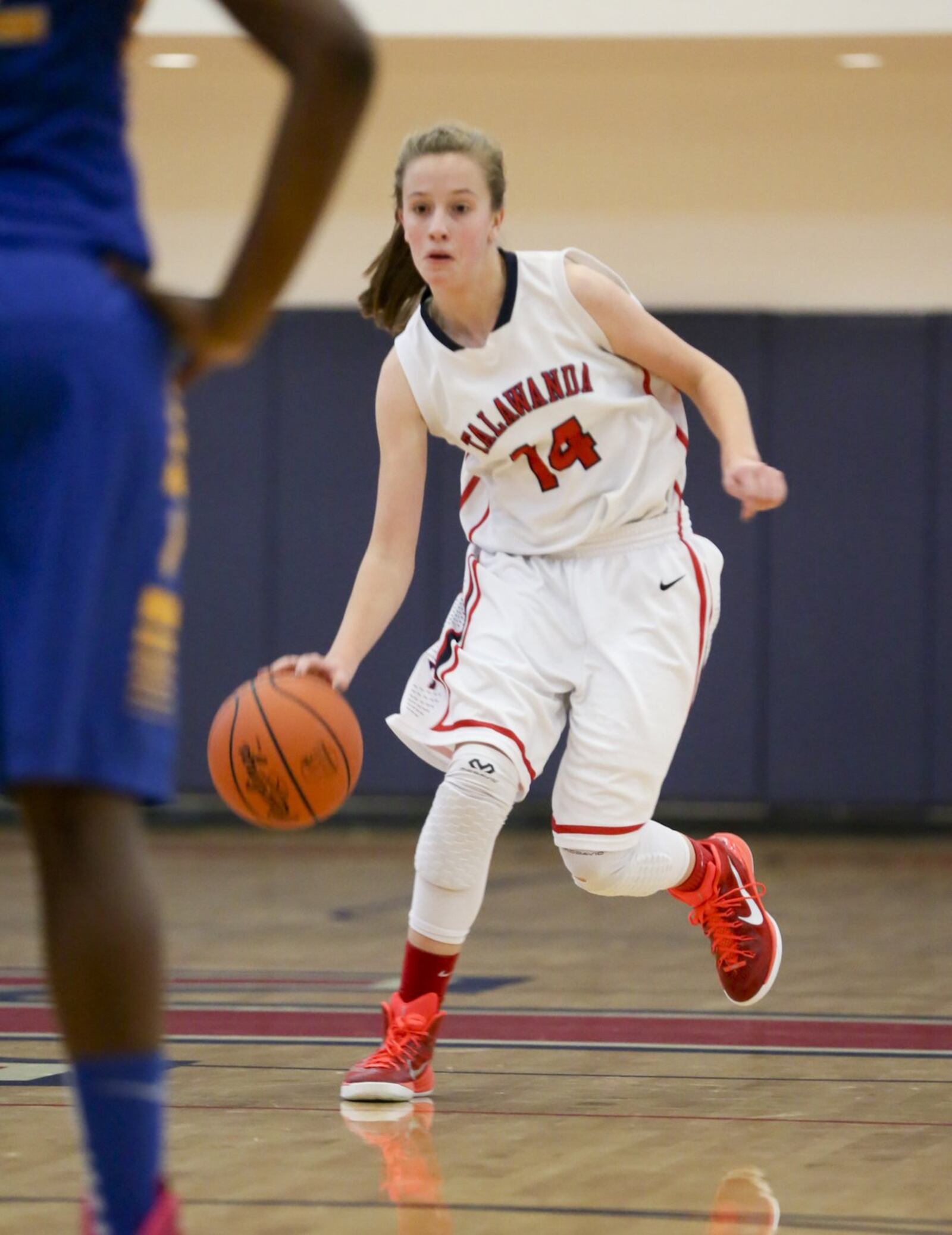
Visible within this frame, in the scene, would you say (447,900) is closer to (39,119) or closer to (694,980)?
(694,980)

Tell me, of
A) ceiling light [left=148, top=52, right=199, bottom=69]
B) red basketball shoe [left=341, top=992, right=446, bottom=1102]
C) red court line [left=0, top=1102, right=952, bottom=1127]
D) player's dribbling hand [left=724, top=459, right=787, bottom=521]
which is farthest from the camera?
ceiling light [left=148, top=52, right=199, bottom=69]

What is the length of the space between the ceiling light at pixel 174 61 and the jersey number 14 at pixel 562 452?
4.87m

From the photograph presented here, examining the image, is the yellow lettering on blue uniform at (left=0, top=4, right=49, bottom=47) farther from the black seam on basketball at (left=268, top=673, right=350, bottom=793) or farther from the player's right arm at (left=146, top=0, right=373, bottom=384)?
the black seam on basketball at (left=268, top=673, right=350, bottom=793)

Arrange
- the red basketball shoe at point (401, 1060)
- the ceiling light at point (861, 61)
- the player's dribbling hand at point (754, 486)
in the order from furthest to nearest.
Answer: the ceiling light at point (861, 61) → the red basketball shoe at point (401, 1060) → the player's dribbling hand at point (754, 486)

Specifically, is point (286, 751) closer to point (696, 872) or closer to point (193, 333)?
point (696, 872)

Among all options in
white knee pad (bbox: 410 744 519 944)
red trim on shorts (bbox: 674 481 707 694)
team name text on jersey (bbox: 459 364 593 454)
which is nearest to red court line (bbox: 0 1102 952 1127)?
white knee pad (bbox: 410 744 519 944)

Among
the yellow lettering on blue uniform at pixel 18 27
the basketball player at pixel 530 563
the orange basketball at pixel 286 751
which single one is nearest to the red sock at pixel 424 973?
the basketball player at pixel 530 563

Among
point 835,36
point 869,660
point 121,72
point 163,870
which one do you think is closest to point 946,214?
point 835,36

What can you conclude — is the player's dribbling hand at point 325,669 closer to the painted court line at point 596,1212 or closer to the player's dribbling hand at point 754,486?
the player's dribbling hand at point 754,486

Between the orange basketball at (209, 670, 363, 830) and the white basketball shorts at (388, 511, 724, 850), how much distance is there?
12cm

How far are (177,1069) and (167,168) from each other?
19.4 feet

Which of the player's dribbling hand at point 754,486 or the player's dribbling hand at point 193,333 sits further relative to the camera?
the player's dribbling hand at point 754,486

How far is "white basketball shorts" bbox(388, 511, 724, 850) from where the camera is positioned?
3020 millimetres

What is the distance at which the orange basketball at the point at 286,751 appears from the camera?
115 inches
